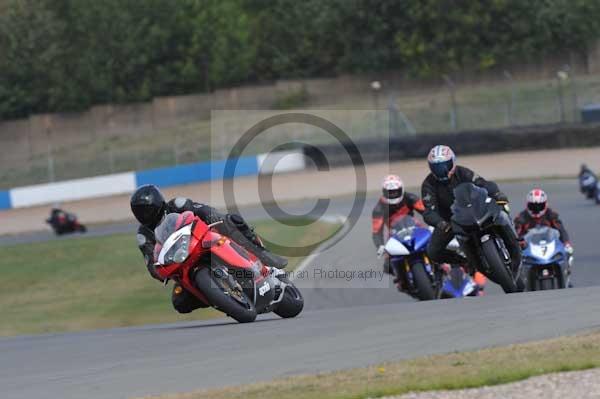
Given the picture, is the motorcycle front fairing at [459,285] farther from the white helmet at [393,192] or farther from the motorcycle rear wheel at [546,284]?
the white helmet at [393,192]

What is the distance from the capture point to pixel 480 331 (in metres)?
8.09

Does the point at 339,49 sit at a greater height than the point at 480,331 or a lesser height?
greater

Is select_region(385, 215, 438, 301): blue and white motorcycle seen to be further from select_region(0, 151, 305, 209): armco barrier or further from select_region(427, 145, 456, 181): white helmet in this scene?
select_region(0, 151, 305, 209): armco barrier

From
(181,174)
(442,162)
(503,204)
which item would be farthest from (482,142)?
(503,204)

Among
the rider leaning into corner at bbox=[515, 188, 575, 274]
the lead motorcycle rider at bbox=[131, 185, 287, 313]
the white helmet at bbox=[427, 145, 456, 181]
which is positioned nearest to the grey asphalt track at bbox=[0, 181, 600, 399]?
the lead motorcycle rider at bbox=[131, 185, 287, 313]

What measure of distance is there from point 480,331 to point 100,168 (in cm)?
3606

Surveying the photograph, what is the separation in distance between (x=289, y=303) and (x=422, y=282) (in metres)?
2.78

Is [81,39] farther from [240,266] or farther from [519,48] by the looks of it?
[240,266]

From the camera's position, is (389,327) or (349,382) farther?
(389,327)

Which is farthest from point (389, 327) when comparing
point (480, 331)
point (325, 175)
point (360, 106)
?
point (360, 106)

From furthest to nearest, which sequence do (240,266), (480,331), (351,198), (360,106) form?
(360,106) → (351,198) → (240,266) → (480,331)

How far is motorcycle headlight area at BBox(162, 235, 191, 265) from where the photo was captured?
9.36 meters

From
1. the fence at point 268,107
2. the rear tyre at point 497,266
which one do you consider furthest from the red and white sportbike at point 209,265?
the fence at point 268,107

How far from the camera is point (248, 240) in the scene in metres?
10.1
